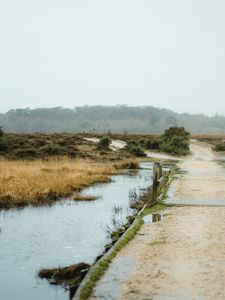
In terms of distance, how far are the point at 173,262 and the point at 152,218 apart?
4180mm

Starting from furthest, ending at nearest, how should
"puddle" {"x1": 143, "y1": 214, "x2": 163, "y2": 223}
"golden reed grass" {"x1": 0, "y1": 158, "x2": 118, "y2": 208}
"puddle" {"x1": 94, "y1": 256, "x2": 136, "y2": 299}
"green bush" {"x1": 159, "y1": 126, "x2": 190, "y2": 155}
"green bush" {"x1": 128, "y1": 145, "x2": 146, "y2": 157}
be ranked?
"green bush" {"x1": 159, "y1": 126, "x2": 190, "y2": 155} → "green bush" {"x1": 128, "y1": 145, "x2": 146, "y2": 157} → "golden reed grass" {"x1": 0, "y1": 158, "x2": 118, "y2": 208} → "puddle" {"x1": 143, "y1": 214, "x2": 163, "y2": 223} → "puddle" {"x1": 94, "y1": 256, "x2": 136, "y2": 299}

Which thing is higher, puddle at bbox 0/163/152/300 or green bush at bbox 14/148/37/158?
green bush at bbox 14/148/37/158

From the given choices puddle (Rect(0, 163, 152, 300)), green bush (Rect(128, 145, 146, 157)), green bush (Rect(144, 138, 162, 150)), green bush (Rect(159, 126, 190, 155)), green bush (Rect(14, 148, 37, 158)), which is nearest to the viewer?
puddle (Rect(0, 163, 152, 300))

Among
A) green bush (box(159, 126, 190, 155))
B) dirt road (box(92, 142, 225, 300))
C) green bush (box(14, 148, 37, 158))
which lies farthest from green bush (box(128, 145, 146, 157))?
dirt road (box(92, 142, 225, 300))

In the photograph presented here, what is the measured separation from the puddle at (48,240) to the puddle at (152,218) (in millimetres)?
1126

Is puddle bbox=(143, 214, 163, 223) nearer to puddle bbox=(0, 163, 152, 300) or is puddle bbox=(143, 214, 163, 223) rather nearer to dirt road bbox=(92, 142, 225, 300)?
dirt road bbox=(92, 142, 225, 300)

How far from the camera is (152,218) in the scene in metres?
11.1

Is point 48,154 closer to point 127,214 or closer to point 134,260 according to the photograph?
point 127,214

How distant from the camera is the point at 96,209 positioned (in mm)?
14219

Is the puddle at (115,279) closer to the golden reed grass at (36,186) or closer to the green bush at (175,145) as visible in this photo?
the golden reed grass at (36,186)

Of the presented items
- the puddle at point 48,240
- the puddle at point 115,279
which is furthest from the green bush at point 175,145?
the puddle at point 115,279

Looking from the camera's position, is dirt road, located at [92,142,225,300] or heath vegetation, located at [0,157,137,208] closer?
dirt road, located at [92,142,225,300]

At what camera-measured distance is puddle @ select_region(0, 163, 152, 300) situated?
7.00 m

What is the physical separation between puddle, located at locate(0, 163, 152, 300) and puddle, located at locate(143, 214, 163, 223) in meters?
1.13
